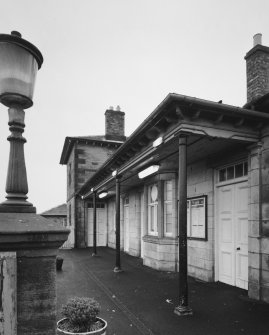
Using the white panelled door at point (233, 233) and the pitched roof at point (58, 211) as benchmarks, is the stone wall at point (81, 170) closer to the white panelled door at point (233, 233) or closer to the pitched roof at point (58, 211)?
the pitched roof at point (58, 211)

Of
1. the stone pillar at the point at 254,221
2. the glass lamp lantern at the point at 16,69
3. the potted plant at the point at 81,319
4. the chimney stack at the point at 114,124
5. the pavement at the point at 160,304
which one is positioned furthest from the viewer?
the chimney stack at the point at 114,124

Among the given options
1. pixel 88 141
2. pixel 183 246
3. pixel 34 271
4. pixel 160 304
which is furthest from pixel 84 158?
pixel 34 271

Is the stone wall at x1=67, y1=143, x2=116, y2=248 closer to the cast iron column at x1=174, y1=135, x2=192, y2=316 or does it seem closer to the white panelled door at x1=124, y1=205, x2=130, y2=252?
the white panelled door at x1=124, y1=205, x2=130, y2=252

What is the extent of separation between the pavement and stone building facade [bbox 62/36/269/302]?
1.76ft

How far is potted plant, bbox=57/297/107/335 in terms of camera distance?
11.8ft

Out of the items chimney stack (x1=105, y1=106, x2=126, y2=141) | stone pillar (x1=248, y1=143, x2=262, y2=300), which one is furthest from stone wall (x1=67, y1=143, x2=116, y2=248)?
stone pillar (x1=248, y1=143, x2=262, y2=300)

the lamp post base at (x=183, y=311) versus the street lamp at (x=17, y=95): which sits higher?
the street lamp at (x=17, y=95)

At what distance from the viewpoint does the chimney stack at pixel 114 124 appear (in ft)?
68.1

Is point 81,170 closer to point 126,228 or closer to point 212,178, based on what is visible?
point 126,228

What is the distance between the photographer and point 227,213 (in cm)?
747

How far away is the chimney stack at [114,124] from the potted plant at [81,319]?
17.4 metres

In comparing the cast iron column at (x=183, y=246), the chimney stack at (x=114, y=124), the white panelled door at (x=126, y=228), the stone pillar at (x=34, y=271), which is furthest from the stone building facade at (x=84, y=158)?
the stone pillar at (x=34, y=271)

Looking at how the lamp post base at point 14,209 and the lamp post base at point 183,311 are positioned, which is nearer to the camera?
the lamp post base at point 14,209

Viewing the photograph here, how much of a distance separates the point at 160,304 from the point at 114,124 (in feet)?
53.2
